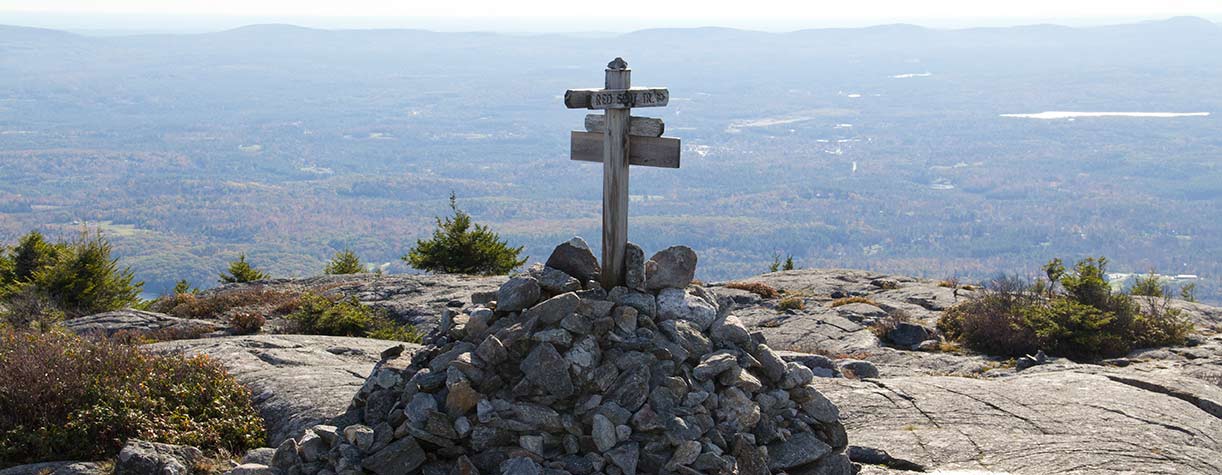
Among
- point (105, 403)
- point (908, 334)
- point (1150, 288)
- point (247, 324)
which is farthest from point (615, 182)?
point (1150, 288)

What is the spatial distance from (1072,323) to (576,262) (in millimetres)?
12676

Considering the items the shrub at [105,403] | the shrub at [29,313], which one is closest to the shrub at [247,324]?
the shrub at [29,313]

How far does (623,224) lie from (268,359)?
7.53m

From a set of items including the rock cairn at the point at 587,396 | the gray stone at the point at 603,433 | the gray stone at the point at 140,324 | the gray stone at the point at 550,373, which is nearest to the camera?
the gray stone at the point at 603,433

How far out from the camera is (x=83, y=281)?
1009 inches

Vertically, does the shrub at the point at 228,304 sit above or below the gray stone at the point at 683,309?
below

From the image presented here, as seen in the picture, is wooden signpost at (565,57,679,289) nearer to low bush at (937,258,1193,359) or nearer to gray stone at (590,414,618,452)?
gray stone at (590,414,618,452)

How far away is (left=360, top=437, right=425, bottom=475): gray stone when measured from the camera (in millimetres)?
10375

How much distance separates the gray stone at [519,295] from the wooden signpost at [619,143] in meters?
0.84

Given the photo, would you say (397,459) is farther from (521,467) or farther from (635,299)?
(635,299)

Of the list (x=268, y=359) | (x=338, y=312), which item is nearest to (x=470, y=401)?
(x=268, y=359)

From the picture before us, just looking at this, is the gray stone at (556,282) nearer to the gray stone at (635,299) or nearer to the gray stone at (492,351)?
the gray stone at (635,299)

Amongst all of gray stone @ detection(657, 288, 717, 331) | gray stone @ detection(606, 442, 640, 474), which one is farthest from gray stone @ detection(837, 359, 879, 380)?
gray stone @ detection(606, 442, 640, 474)

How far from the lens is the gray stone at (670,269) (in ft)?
38.7
